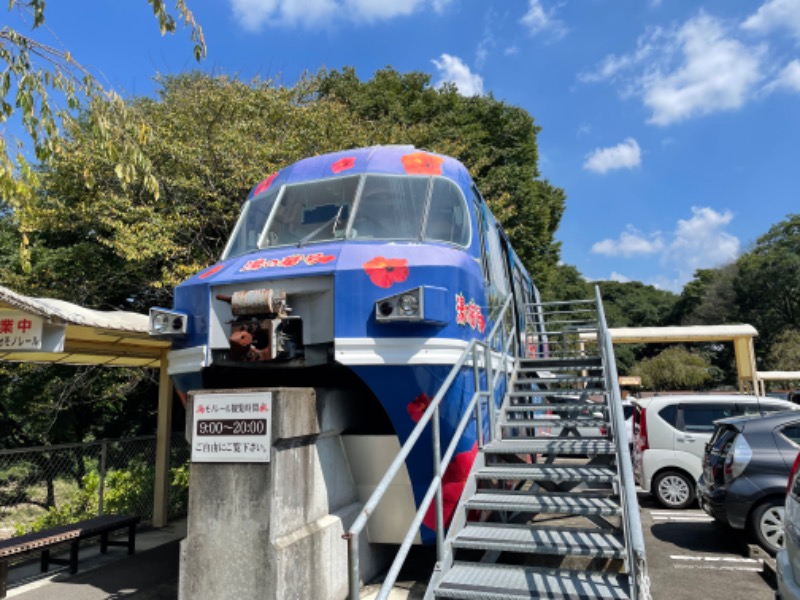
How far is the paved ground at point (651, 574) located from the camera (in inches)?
235

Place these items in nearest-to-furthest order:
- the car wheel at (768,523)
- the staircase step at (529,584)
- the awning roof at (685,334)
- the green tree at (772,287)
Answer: the staircase step at (529,584)
the car wheel at (768,523)
the awning roof at (685,334)
the green tree at (772,287)

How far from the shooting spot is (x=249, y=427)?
4645 mm

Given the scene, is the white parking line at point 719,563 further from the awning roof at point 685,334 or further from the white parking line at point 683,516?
the awning roof at point 685,334

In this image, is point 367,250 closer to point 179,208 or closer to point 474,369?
point 474,369

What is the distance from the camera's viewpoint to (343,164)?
21.7 feet

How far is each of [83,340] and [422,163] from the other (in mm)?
4922

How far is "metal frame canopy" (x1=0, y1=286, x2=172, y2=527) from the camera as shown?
→ 611 cm

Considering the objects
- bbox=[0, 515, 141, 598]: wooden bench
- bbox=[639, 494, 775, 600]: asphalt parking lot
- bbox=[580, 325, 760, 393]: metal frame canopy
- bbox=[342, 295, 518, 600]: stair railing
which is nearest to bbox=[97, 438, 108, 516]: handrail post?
bbox=[0, 515, 141, 598]: wooden bench

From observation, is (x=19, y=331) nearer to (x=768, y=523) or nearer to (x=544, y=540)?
(x=544, y=540)

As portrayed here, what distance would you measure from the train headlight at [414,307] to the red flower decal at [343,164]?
7.08ft

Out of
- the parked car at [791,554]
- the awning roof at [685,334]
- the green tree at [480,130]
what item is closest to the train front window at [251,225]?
the parked car at [791,554]

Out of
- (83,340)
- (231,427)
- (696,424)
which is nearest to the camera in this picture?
(231,427)

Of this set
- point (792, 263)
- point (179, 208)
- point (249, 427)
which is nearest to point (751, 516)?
point (249, 427)

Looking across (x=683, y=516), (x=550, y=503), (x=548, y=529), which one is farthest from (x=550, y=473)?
(x=683, y=516)
